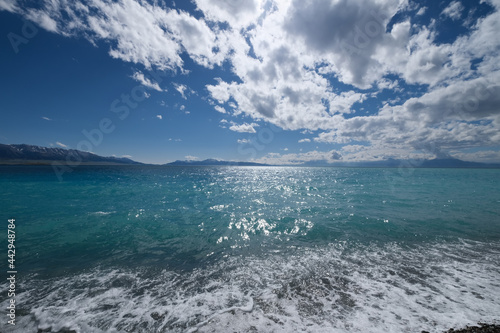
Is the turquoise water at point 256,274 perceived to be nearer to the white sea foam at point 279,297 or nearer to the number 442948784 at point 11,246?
the white sea foam at point 279,297

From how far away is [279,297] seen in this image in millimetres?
6867

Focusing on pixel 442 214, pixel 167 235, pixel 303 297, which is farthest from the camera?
pixel 442 214

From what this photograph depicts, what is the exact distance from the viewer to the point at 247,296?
22.7 feet

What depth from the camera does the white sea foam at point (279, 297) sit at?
18.6 feet

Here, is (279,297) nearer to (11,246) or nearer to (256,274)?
(256,274)

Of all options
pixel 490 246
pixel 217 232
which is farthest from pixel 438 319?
pixel 217 232

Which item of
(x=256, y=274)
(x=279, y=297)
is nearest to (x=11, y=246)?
(x=256, y=274)

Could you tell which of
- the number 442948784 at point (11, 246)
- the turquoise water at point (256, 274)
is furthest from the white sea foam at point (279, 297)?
the number 442948784 at point (11, 246)

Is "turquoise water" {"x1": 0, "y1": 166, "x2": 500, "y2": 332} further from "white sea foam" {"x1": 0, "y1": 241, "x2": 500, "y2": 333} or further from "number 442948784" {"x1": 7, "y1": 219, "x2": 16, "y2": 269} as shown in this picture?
"number 442948784" {"x1": 7, "y1": 219, "x2": 16, "y2": 269}

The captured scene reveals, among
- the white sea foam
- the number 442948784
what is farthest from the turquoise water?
the number 442948784

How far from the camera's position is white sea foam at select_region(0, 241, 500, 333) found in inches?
223

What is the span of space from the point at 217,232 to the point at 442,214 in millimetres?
22003

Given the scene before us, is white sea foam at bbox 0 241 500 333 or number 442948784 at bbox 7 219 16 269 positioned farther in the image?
number 442948784 at bbox 7 219 16 269

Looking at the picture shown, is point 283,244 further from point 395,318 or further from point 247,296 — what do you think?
point 395,318
